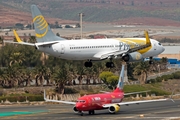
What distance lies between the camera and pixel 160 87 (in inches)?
7584

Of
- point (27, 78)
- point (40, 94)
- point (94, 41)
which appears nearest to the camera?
point (94, 41)

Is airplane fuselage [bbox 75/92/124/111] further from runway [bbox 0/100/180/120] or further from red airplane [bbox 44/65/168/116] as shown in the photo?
runway [bbox 0/100/180/120]

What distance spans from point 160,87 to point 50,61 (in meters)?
32.6

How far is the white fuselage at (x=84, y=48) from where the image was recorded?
116 metres

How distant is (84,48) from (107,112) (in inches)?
468

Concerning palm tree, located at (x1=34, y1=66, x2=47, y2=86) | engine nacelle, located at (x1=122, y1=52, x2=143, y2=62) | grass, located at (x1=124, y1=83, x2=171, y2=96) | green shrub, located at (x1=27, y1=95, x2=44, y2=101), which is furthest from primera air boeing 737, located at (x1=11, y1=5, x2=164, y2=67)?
palm tree, located at (x1=34, y1=66, x2=47, y2=86)

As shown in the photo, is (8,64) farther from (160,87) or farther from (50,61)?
(160,87)

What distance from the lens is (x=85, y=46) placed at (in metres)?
119

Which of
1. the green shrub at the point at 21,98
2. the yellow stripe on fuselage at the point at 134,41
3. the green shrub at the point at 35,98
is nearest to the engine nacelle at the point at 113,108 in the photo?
the yellow stripe on fuselage at the point at 134,41

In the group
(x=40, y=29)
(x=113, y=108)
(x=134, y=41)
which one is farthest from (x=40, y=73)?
(x=113, y=108)

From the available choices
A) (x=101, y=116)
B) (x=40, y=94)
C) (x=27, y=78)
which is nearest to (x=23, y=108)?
(x=101, y=116)

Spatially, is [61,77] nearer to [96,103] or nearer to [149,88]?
[149,88]

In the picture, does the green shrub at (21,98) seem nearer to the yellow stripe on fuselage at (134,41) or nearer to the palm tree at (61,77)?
the palm tree at (61,77)

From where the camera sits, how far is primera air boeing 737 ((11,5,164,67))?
116 metres
